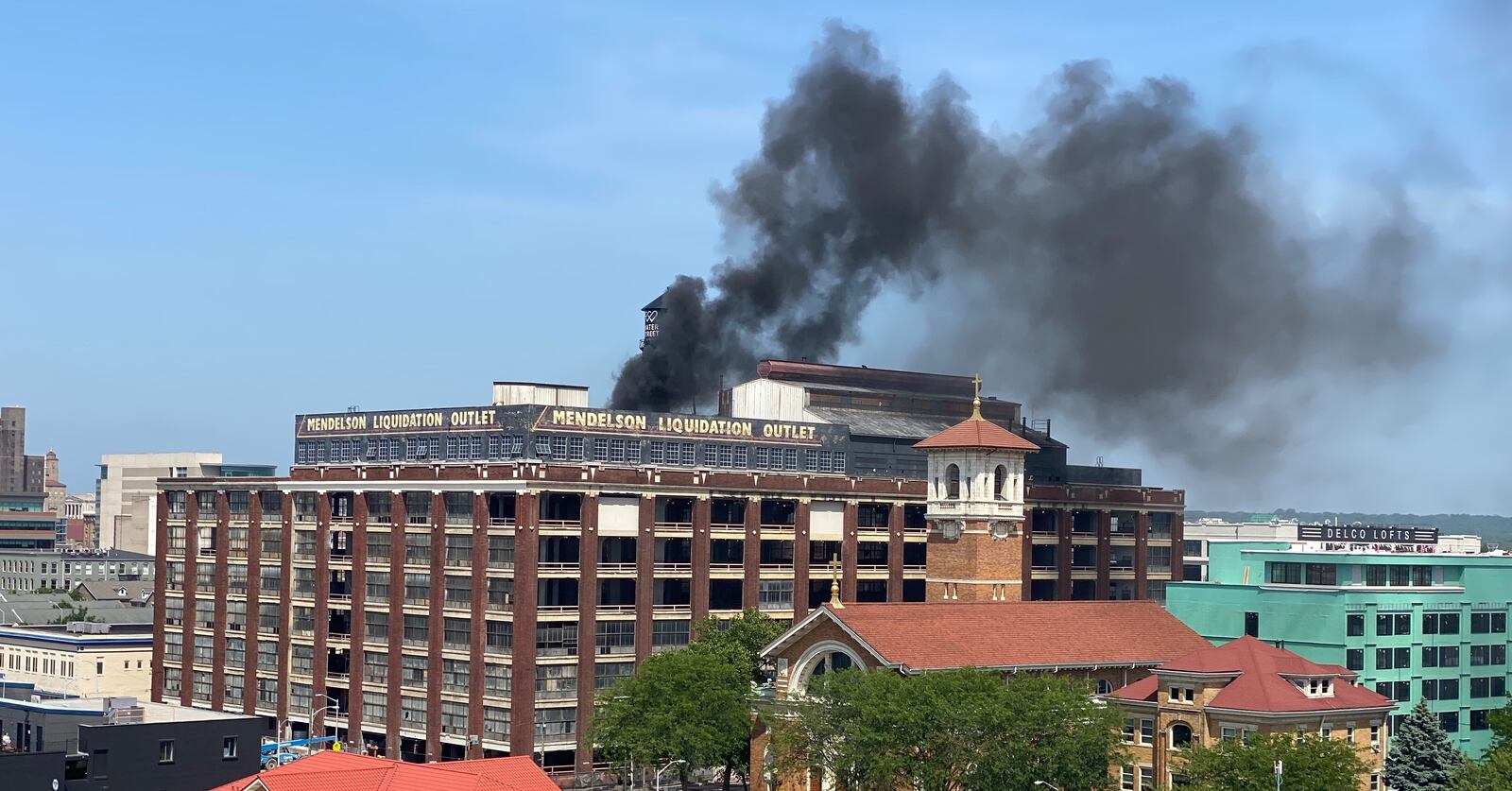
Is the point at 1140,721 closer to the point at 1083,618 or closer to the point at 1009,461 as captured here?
→ the point at 1083,618

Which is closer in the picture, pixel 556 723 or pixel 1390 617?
pixel 1390 617

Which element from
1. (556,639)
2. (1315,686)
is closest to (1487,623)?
(1315,686)

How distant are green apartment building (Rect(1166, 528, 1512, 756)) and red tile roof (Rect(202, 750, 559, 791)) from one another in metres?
50.1

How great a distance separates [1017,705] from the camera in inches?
3799

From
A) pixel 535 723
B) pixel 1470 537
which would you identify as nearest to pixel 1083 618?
pixel 535 723

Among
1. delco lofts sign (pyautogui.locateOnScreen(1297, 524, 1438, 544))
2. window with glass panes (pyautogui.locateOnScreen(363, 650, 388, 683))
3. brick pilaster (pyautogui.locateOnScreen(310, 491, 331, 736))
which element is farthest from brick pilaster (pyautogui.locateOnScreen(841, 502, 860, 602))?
brick pilaster (pyautogui.locateOnScreen(310, 491, 331, 736))

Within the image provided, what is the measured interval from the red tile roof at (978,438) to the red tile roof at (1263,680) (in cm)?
1955

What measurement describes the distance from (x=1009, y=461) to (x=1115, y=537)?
4506 centimetres

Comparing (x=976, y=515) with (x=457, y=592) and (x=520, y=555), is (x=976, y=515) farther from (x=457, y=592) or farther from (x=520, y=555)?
(x=457, y=592)

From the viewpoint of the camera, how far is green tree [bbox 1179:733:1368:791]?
8944 cm

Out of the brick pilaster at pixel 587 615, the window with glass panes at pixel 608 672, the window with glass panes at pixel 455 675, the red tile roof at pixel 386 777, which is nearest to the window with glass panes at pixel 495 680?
the window with glass panes at pixel 455 675

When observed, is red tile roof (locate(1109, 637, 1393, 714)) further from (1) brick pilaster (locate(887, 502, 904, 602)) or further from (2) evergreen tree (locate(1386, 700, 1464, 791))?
(1) brick pilaster (locate(887, 502, 904, 602))

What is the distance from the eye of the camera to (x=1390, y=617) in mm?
121562

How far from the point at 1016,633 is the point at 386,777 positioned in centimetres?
3749
